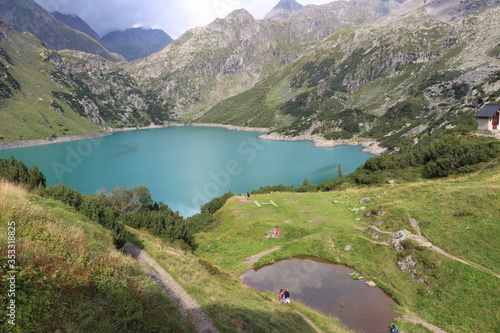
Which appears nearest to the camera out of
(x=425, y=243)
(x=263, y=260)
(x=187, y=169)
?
(x=425, y=243)

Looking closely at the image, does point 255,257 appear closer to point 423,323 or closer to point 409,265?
point 409,265

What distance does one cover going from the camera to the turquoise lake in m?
98.5

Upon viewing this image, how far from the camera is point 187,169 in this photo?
12731cm

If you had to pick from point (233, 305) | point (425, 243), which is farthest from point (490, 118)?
point (233, 305)

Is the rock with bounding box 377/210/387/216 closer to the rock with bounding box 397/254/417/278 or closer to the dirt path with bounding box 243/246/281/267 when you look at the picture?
the rock with bounding box 397/254/417/278

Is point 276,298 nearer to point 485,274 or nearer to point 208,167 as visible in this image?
point 485,274

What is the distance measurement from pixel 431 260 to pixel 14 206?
95.1 feet

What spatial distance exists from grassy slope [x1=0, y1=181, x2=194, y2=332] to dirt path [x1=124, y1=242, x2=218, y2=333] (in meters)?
0.92

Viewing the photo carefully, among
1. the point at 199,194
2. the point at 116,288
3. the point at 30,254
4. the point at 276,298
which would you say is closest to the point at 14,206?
the point at 30,254

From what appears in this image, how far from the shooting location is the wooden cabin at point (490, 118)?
48438mm

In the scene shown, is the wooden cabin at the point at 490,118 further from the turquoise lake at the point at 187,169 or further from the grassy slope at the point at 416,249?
the turquoise lake at the point at 187,169

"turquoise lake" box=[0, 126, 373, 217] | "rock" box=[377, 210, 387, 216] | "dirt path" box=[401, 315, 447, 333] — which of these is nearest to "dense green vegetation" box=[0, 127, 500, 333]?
"rock" box=[377, 210, 387, 216]

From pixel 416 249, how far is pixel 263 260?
1489 cm

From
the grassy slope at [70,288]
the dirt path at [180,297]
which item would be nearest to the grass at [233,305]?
the dirt path at [180,297]
